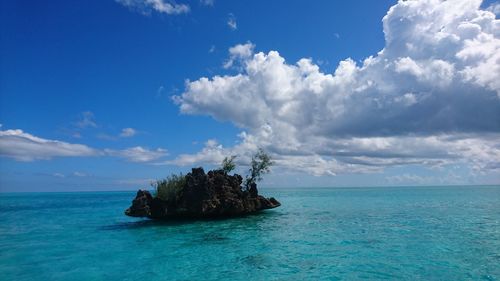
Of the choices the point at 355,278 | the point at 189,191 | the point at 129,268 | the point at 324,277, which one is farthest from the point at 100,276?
the point at 189,191

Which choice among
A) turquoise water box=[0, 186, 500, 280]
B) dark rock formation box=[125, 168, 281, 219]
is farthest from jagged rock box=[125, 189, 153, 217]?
turquoise water box=[0, 186, 500, 280]

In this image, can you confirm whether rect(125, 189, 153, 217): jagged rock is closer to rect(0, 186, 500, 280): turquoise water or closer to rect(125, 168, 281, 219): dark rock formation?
rect(125, 168, 281, 219): dark rock formation

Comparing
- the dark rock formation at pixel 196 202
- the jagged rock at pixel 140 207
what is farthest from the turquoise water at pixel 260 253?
the dark rock formation at pixel 196 202

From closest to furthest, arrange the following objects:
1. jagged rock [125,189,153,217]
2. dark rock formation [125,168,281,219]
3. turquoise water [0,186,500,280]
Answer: turquoise water [0,186,500,280], jagged rock [125,189,153,217], dark rock formation [125,168,281,219]

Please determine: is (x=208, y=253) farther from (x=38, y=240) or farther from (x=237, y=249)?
A: (x=38, y=240)

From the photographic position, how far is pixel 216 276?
2230 cm

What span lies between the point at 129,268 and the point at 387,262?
18480 millimetres

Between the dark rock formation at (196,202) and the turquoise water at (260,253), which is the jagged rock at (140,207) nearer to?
the dark rock formation at (196,202)

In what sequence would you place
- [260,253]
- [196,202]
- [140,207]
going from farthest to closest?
[196,202] → [140,207] → [260,253]

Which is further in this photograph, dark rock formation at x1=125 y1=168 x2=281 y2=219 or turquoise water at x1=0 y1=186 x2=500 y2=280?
dark rock formation at x1=125 y1=168 x2=281 y2=219

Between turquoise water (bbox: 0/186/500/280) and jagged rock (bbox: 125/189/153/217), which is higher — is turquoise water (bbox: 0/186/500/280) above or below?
below

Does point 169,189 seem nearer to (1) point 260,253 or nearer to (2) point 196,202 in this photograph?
(2) point 196,202

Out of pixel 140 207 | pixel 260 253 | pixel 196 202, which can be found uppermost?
pixel 196 202

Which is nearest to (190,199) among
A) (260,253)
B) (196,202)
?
(196,202)
